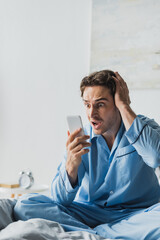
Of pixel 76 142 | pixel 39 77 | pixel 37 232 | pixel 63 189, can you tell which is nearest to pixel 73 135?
pixel 76 142

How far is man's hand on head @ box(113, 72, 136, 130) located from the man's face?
0.05m

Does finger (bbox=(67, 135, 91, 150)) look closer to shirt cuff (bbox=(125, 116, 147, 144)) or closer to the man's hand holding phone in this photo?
the man's hand holding phone

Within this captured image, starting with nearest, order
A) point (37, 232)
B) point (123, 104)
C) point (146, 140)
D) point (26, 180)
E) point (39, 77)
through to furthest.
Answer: point (37, 232) → point (146, 140) → point (123, 104) → point (26, 180) → point (39, 77)

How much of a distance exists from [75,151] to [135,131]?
0.30 meters

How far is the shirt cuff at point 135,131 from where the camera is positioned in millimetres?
1538

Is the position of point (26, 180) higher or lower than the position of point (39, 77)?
lower

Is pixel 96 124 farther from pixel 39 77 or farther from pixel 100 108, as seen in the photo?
pixel 39 77

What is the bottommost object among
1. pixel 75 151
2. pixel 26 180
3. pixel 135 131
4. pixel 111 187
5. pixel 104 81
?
pixel 26 180

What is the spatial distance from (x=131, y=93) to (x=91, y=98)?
114 centimetres

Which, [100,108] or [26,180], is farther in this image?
[26,180]

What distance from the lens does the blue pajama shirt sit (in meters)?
1.48

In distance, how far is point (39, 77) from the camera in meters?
3.23

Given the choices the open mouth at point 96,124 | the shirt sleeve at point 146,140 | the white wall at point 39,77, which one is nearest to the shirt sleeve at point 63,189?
the open mouth at point 96,124

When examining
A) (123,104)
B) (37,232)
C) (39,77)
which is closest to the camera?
(37,232)
